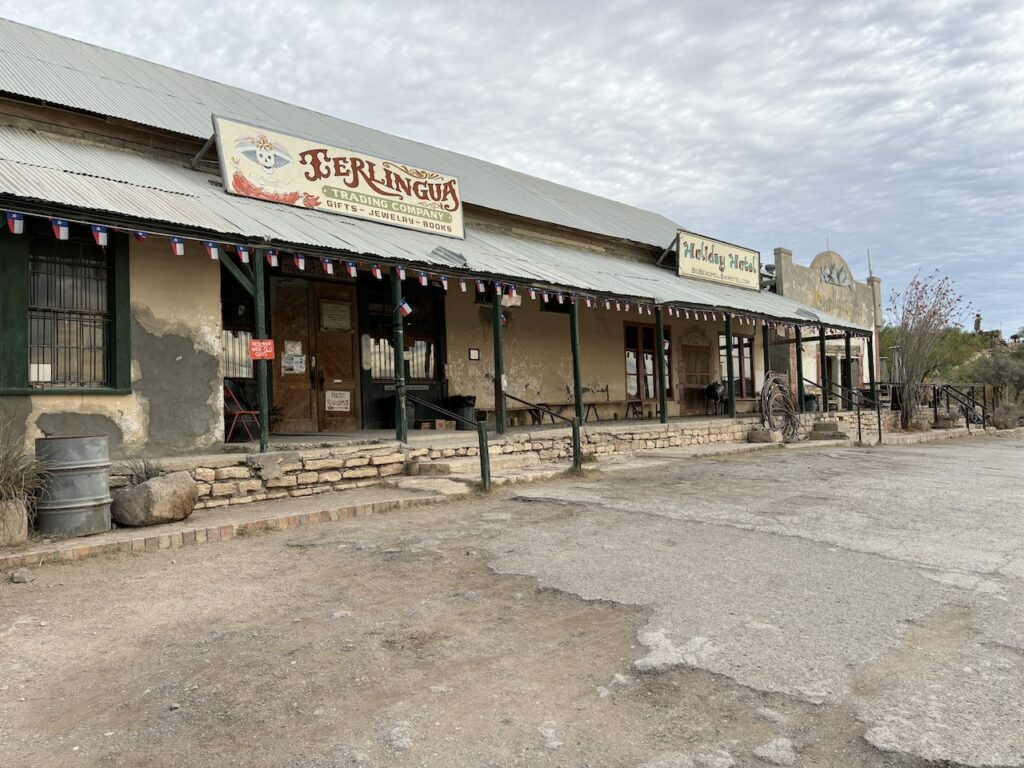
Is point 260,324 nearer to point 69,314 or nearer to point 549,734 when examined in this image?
point 69,314

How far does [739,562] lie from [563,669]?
222 centimetres

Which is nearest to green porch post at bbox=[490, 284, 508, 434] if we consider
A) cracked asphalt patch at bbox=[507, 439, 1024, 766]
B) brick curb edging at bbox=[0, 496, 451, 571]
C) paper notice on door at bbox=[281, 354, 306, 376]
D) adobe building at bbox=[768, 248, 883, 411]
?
cracked asphalt patch at bbox=[507, 439, 1024, 766]

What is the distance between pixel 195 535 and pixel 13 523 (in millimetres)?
1272

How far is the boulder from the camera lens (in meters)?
5.32

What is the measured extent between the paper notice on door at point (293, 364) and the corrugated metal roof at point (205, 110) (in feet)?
11.0

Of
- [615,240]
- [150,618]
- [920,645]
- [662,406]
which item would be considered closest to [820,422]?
[662,406]

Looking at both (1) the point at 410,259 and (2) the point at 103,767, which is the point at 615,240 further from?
(2) the point at 103,767

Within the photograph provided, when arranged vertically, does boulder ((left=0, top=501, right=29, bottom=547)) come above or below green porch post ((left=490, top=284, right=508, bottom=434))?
below

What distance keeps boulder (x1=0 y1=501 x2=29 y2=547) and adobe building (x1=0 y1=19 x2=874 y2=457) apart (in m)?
1.73

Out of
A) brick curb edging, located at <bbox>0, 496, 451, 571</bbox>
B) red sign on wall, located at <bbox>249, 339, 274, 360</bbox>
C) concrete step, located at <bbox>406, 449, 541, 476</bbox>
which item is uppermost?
red sign on wall, located at <bbox>249, 339, 274, 360</bbox>

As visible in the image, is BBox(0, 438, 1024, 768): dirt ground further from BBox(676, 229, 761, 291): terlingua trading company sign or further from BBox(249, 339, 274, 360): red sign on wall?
BBox(676, 229, 761, 291): terlingua trading company sign

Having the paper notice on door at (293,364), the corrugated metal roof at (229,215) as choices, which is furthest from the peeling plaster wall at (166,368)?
the paper notice on door at (293,364)

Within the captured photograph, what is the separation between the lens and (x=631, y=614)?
3.88m

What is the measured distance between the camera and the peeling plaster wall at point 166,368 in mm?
7477
